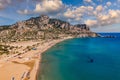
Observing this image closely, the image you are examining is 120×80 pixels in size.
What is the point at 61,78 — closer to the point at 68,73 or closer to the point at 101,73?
the point at 68,73

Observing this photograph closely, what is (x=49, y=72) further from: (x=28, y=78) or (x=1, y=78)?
(x=1, y=78)

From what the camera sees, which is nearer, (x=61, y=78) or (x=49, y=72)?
(x=61, y=78)

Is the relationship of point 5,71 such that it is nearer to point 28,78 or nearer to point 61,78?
point 28,78

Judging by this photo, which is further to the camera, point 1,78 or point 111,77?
point 111,77

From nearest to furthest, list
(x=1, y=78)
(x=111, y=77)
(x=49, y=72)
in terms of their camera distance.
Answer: (x=1, y=78) → (x=111, y=77) → (x=49, y=72)

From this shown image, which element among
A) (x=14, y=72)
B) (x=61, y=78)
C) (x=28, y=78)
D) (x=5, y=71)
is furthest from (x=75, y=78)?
(x=5, y=71)

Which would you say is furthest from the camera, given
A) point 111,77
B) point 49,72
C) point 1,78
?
point 49,72

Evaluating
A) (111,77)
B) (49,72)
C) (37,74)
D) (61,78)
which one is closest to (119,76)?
(111,77)

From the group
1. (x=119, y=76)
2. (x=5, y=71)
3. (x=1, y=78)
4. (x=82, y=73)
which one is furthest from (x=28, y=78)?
(x=119, y=76)
